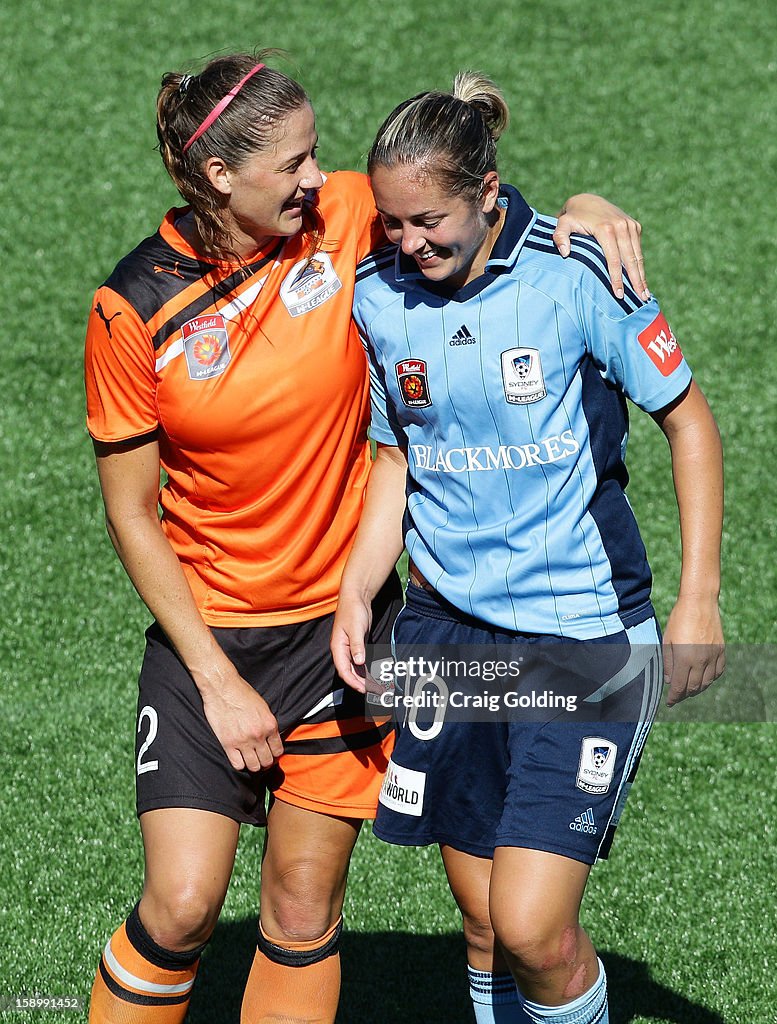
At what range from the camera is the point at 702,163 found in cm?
830

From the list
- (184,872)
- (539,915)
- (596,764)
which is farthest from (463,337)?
(184,872)

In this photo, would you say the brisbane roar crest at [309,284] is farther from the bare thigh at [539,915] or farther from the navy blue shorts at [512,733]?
the bare thigh at [539,915]

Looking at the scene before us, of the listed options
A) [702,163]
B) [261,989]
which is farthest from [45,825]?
[702,163]

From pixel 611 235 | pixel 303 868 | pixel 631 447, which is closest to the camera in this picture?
pixel 611 235

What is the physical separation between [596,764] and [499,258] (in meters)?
1.05

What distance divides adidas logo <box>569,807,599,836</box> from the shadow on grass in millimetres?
1193

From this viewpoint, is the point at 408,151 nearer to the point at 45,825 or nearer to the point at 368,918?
the point at 368,918

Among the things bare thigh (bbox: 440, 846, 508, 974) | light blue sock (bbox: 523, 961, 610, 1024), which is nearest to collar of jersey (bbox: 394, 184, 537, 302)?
bare thigh (bbox: 440, 846, 508, 974)

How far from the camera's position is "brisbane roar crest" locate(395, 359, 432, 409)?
3.00 m

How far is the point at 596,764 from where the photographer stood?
2.98 metres

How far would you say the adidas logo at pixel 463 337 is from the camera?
295 cm

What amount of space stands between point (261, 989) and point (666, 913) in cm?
145

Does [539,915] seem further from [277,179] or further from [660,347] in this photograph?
[277,179]

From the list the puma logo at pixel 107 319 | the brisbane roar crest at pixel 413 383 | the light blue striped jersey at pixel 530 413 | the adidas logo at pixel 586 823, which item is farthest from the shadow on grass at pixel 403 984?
the puma logo at pixel 107 319
